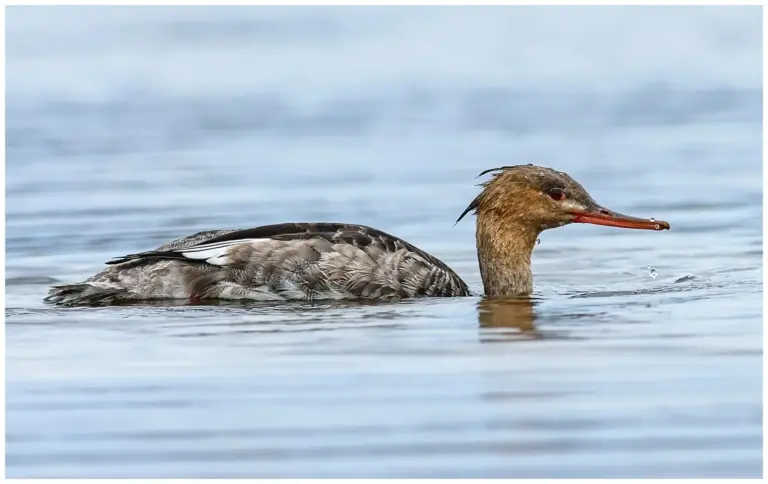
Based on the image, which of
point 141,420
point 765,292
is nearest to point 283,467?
point 141,420

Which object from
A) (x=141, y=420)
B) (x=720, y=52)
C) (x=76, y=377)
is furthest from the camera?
(x=720, y=52)

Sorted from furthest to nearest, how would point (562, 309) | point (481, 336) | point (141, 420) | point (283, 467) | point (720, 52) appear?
1. point (720, 52)
2. point (562, 309)
3. point (481, 336)
4. point (141, 420)
5. point (283, 467)

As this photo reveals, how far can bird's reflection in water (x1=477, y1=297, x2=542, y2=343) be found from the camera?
10414mm

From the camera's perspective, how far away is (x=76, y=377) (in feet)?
30.7

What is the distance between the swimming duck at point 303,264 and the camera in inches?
457

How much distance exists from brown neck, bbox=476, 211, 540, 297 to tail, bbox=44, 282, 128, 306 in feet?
8.30

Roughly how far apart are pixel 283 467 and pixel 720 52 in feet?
62.0

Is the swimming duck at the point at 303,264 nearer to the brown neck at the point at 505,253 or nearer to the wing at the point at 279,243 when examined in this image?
the wing at the point at 279,243

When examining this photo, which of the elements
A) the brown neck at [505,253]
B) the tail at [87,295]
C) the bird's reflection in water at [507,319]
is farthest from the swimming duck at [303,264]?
the bird's reflection in water at [507,319]

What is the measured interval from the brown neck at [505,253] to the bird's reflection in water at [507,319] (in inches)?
8.1

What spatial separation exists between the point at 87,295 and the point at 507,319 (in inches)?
106

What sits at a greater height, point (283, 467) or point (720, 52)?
point (720, 52)

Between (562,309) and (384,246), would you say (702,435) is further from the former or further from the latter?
(384,246)

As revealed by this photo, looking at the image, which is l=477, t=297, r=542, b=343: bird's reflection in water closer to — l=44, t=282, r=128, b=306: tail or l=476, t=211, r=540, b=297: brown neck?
l=476, t=211, r=540, b=297: brown neck
